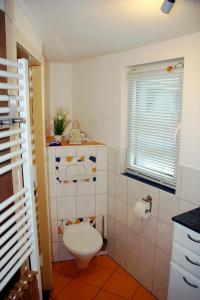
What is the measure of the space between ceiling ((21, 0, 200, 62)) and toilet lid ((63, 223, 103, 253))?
1830mm

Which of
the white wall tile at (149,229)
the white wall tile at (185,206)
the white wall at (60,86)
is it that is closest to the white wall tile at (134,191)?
the white wall tile at (149,229)

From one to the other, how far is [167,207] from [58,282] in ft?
4.42

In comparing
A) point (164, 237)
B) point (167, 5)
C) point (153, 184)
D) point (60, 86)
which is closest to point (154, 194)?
point (153, 184)

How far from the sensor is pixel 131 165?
8.02ft

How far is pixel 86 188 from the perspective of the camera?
260 centimetres

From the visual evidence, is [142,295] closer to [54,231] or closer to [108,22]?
[54,231]

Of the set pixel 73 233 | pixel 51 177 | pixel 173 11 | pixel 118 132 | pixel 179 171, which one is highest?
pixel 173 11

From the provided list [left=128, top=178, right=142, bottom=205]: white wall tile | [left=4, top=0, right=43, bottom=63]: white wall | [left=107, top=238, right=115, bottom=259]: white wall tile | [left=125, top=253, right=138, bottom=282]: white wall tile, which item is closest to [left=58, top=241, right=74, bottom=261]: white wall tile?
[left=107, top=238, right=115, bottom=259]: white wall tile

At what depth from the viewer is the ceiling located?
1239 mm

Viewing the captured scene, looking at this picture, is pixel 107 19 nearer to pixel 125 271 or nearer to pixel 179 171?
pixel 179 171

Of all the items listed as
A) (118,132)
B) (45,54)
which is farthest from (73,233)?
(45,54)

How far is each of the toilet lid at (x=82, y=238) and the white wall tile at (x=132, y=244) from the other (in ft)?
0.99

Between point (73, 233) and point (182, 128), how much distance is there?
1.53 meters

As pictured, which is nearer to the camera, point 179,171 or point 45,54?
point 179,171
